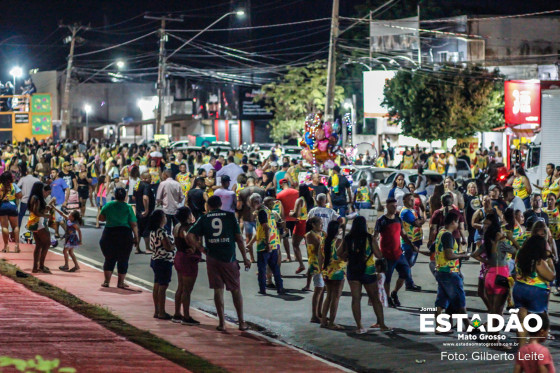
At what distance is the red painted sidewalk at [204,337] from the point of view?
992 centimetres

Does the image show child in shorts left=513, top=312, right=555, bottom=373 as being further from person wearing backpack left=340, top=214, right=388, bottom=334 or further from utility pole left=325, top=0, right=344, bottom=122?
utility pole left=325, top=0, right=344, bottom=122

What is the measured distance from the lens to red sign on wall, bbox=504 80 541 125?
122 ft

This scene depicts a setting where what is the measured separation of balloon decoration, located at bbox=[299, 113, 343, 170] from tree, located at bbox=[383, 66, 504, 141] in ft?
85.0

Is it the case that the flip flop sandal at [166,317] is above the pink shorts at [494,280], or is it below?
below

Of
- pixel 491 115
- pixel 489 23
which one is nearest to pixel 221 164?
pixel 491 115

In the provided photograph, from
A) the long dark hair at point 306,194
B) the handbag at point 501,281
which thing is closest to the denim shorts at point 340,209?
the long dark hair at point 306,194

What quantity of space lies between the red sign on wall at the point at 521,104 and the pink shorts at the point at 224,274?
90.8ft

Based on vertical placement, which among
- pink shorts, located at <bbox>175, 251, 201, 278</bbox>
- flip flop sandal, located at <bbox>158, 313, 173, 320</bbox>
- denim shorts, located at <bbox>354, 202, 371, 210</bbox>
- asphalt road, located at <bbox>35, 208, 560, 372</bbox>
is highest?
denim shorts, located at <bbox>354, 202, 371, 210</bbox>

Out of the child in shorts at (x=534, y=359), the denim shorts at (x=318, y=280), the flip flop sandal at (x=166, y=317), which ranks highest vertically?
the child in shorts at (x=534, y=359)

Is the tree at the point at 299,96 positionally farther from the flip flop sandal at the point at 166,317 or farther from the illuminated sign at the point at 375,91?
the flip flop sandal at the point at 166,317

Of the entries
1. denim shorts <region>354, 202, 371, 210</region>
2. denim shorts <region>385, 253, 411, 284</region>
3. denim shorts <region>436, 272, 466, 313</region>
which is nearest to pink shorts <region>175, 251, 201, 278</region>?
denim shorts <region>385, 253, 411, 284</region>

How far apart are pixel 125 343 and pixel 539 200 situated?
715 centimetres

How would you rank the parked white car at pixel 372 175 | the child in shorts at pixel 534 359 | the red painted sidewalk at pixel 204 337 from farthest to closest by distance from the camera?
1. the parked white car at pixel 372 175
2. the red painted sidewalk at pixel 204 337
3. the child in shorts at pixel 534 359

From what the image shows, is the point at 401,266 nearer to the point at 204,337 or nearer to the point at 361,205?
the point at 204,337
